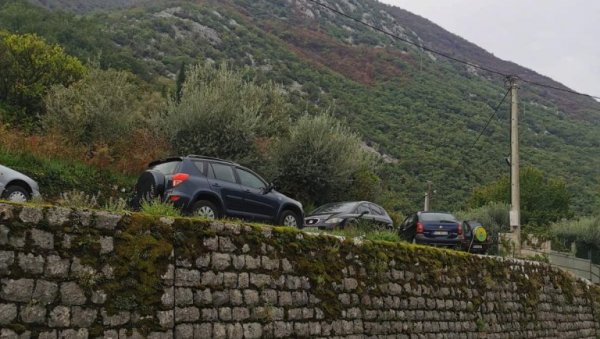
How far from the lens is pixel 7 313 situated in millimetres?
5125

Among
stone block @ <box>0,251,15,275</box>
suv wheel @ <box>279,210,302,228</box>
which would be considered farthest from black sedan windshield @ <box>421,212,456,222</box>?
stone block @ <box>0,251,15,275</box>

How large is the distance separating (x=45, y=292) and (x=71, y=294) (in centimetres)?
24

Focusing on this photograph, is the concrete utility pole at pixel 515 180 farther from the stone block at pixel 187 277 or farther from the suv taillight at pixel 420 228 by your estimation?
the stone block at pixel 187 277

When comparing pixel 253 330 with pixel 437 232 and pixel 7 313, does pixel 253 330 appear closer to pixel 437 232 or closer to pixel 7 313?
pixel 7 313

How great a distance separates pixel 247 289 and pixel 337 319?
190 cm

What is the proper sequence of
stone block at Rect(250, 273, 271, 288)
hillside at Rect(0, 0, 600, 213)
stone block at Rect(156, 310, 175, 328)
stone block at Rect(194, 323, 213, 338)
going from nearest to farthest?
stone block at Rect(156, 310, 175, 328) < stone block at Rect(194, 323, 213, 338) < stone block at Rect(250, 273, 271, 288) < hillside at Rect(0, 0, 600, 213)

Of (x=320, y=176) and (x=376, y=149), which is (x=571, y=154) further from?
(x=320, y=176)

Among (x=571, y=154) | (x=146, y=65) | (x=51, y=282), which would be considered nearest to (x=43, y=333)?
(x=51, y=282)

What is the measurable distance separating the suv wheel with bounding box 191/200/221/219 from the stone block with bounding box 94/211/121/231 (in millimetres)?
5155

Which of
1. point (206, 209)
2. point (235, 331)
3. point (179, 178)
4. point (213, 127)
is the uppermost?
point (213, 127)

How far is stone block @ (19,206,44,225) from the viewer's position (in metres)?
5.37

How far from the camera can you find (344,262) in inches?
362

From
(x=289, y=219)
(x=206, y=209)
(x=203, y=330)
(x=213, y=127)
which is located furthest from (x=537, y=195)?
(x=203, y=330)

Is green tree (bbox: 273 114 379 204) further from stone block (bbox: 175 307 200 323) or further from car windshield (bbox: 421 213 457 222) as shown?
stone block (bbox: 175 307 200 323)
